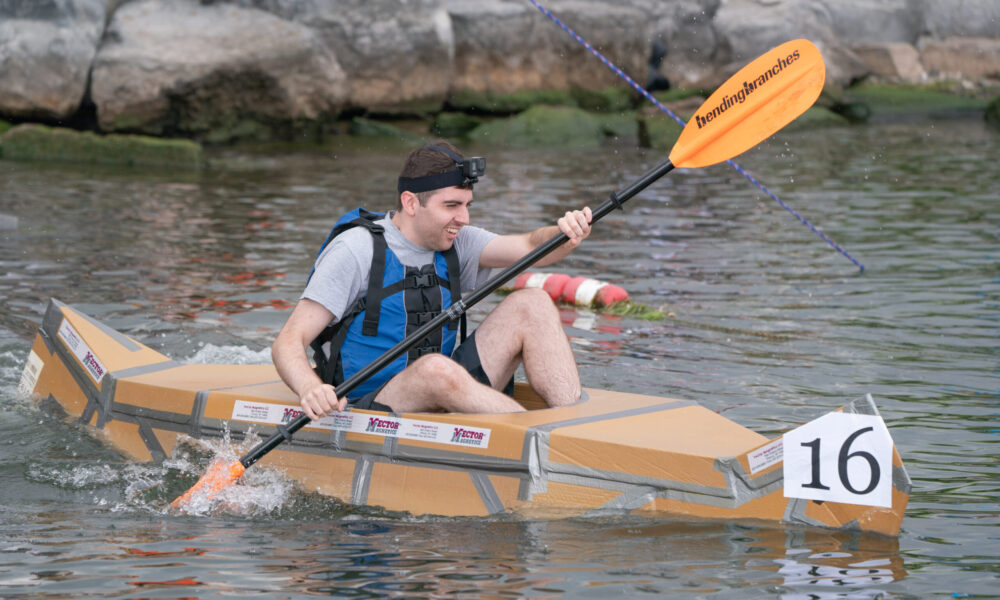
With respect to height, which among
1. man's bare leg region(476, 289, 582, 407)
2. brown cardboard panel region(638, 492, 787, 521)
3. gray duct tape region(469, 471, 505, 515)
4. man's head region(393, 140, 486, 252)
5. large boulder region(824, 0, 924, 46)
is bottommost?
gray duct tape region(469, 471, 505, 515)

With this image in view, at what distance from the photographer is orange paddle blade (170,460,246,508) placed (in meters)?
4.36

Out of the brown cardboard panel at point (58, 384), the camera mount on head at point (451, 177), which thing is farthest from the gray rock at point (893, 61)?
the camera mount on head at point (451, 177)

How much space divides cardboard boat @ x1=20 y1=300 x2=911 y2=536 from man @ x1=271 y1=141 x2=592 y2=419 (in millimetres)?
123

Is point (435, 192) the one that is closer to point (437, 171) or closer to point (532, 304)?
point (437, 171)

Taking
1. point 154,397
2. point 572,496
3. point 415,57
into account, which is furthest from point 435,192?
point 415,57

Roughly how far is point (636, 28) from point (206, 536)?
638 inches

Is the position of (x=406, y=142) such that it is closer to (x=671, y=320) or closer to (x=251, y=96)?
(x=251, y=96)

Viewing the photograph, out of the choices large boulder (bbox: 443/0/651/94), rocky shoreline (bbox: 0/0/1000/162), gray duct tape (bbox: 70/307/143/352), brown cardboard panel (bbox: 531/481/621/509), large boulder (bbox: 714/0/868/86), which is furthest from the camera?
large boulder (bbox: 714/0/868/86)

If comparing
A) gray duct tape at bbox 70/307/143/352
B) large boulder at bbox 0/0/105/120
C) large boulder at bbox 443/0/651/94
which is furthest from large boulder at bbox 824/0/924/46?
gray duct tape at bbox 70/307/143/352

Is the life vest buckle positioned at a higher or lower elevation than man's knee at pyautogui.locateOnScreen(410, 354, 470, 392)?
higher

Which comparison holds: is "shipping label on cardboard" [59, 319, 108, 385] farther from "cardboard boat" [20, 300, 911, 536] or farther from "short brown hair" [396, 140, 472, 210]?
"short brown hair" [396, 140, 472, 210]

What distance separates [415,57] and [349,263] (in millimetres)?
13503

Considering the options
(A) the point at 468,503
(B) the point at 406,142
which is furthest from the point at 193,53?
(A) the point at 468,503

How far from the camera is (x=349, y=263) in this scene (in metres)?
4.45
